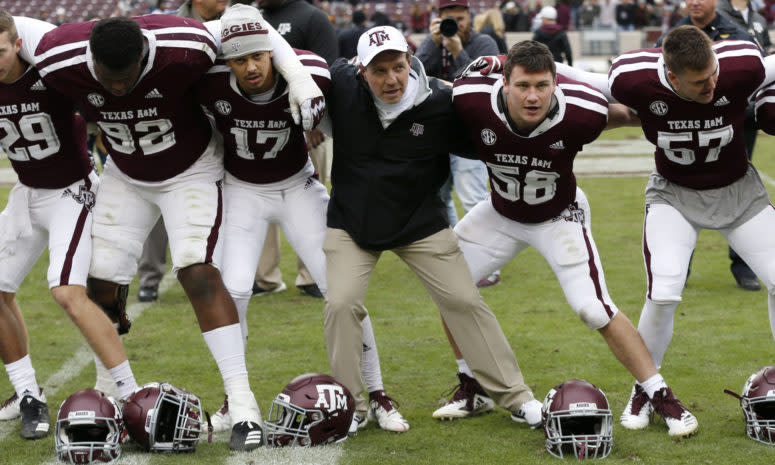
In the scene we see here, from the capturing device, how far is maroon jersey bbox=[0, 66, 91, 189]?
4.12 metres

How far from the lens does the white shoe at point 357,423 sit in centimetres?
404

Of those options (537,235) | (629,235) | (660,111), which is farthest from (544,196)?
(629,235)

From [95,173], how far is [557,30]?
7654 millimetres

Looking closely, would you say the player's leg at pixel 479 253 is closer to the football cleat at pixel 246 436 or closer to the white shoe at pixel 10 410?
the football cleat at pixel 246 436

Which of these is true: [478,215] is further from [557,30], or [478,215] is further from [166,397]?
[557,30]

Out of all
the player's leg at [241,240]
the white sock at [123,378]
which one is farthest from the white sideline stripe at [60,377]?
the player's leg at [241,240]

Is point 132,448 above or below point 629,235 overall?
above

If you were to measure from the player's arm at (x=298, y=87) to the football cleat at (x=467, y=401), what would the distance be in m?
1.34

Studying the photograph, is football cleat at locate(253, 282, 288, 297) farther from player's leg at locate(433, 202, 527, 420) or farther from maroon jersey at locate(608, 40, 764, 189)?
maroon jersey at locate(608, 40, 764, 189)

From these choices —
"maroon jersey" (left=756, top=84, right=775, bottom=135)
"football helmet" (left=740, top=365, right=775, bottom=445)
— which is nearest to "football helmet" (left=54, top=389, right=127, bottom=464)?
"football helmet" (left=740, top=365, right=775, bottom=445)

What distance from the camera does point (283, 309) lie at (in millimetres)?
6188

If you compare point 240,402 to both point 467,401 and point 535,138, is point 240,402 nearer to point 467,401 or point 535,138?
point 467,401

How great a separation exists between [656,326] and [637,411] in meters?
0.36

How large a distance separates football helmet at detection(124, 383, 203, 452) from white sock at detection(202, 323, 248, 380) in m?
0.22
